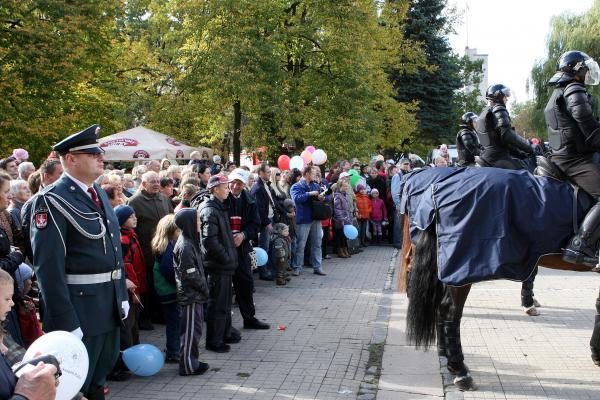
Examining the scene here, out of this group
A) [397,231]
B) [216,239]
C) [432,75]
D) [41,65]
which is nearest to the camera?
[216,239]

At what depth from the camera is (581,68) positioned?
19.5ft

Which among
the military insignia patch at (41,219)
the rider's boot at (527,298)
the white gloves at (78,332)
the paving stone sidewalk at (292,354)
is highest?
the military insignia patch at (41,219)

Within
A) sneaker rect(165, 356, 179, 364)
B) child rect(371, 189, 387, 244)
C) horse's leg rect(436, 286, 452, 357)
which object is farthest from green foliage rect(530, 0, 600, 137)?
sneaker rect(165, 356, 179, 364)

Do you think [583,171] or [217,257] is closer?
[583,171]

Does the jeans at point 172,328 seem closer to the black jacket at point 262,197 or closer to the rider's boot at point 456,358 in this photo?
the rider's boot at point 456,358

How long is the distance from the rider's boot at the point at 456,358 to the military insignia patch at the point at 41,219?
148 inches

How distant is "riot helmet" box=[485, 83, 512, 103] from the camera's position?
694 cm

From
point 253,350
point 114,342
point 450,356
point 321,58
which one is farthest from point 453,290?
point 321,58

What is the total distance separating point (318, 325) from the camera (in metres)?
8.22

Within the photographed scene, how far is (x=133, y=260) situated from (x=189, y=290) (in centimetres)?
107

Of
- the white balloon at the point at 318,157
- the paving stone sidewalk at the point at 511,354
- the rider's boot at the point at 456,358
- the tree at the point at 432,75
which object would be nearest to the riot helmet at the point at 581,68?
the rider's boot at the point at 456,358

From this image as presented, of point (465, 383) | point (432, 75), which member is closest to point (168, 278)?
point (465, 383)

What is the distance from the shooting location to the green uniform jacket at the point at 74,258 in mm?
3817

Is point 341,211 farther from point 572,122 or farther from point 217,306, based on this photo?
point 572,122
